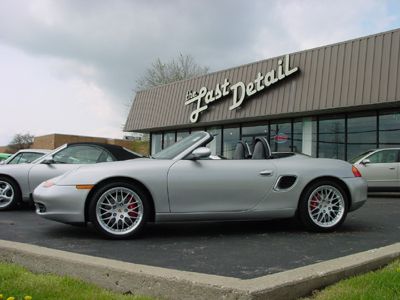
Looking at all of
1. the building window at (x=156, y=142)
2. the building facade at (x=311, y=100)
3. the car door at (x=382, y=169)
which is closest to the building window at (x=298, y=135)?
the building facade at (x=311, y=100)

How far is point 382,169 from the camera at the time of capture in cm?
1295

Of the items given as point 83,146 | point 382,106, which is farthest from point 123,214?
point 382,106

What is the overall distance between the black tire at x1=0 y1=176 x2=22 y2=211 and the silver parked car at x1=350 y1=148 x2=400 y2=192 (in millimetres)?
8795

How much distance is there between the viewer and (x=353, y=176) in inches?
245

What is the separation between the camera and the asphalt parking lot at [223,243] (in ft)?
13.9

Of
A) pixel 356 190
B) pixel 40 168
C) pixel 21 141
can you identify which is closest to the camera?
pixel 356 190

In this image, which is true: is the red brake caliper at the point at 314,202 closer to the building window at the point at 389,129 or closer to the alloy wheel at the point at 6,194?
the alloy wheel at the point at 6,194

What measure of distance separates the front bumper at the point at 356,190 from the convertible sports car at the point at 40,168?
395 centimetres

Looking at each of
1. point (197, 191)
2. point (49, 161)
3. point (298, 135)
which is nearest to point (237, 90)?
point (298, 135)

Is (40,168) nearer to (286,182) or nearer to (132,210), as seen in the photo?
(132,210)

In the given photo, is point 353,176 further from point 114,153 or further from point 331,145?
point 331,145

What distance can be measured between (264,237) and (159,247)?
132 centimetres

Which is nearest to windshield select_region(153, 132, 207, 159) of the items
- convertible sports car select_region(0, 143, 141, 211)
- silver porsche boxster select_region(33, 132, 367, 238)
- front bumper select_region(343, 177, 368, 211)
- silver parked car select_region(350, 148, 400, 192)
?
silver porsche boxster select_region(33, 132, 367, 238)

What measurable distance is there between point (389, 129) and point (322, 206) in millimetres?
10871
